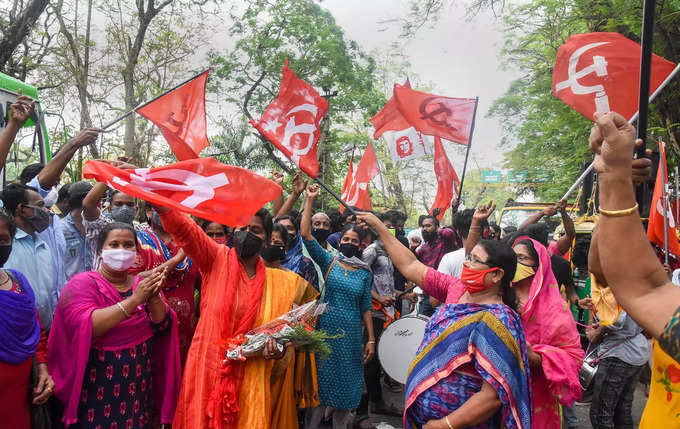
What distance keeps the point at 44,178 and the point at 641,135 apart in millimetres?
3421

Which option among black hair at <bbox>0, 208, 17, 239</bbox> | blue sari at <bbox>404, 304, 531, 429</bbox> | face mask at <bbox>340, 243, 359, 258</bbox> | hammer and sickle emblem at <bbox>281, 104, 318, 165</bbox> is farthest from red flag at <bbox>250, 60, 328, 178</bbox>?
blue sari at <bbox>404, 304, 531, 429</bbox>

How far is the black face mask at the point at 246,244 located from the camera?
10.6ft

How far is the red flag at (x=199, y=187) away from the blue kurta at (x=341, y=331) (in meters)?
1.20

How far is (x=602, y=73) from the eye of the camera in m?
4.32

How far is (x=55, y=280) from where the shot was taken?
333 centimetres

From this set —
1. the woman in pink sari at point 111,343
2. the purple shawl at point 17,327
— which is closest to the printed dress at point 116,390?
the woman in pink sari at point 111,343

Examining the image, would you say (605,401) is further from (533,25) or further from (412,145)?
(533,25)

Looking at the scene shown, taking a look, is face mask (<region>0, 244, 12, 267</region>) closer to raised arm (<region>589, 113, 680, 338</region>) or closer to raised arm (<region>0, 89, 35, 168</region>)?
raised arm (<region>0, 89, 35, 168</region>)

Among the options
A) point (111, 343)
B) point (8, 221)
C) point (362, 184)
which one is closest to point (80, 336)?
point (111, 343)

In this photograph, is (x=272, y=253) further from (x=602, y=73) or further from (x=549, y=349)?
(x=602, y=73)

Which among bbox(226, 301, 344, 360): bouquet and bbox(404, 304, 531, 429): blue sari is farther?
bbox(226, 301, 344, 360): bouquet

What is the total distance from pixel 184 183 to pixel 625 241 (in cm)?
234

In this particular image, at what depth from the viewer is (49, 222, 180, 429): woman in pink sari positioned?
2672 mm

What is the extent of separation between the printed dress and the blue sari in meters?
1.49
